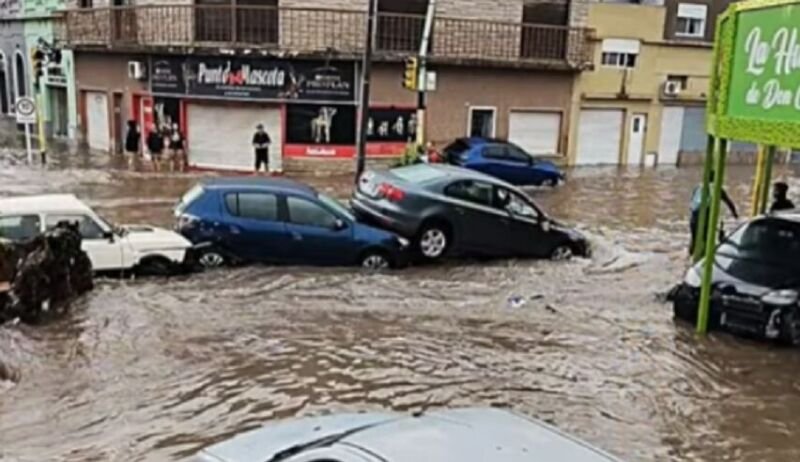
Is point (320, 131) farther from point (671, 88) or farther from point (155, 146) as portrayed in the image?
point (671, 88)

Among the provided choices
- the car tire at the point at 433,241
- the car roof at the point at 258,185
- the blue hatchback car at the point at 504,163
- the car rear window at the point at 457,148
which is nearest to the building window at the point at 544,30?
the car rear window at the point at 457,148

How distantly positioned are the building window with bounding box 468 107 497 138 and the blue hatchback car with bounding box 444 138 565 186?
319cm

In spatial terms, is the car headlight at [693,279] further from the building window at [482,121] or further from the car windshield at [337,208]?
the building window at [482,121]

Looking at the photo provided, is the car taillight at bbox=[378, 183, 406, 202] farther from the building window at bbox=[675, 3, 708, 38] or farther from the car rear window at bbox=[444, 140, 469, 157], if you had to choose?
the building window at bbox=[675, 3, 708, 38]

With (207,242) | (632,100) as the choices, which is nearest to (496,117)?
(632,100)

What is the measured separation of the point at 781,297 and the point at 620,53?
22992 mm

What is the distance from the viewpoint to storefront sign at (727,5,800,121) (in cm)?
808

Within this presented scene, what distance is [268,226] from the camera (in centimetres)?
1346

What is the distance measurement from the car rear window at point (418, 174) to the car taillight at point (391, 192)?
38 centimetres

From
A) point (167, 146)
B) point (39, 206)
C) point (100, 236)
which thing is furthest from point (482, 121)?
point (39, 206)

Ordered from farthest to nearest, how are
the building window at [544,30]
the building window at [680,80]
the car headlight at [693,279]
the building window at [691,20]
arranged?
the building window at [691,20] < the building window at [680,80] < the building window at [544,30] < the car headlight at [693,279]

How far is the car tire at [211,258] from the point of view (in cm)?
1324

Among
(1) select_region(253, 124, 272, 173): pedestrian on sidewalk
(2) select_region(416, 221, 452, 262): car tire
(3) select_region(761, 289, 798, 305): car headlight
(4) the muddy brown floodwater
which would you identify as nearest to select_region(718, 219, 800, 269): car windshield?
(3) select_region(761, 289, 798, 305): car headlight

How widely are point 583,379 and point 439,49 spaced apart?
67.0 feet
